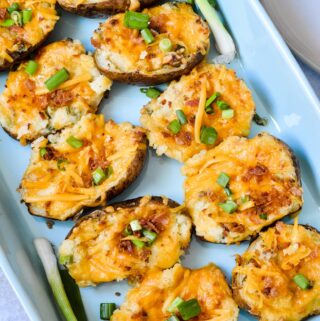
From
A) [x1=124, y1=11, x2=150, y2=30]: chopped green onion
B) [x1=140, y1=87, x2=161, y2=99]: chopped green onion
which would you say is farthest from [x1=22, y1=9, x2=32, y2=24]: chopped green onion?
[x1=140, y1=87, x2=161, y2=99]: chopped green onion

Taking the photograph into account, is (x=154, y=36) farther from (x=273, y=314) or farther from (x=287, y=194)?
(x=273, y=314)

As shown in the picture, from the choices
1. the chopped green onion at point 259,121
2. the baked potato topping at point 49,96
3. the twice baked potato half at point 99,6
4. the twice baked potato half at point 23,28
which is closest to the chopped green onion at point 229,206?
the chopped green onion at point 259,121

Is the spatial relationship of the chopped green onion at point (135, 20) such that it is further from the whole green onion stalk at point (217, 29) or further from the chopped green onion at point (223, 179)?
the chopped green onion at point (223, 179)

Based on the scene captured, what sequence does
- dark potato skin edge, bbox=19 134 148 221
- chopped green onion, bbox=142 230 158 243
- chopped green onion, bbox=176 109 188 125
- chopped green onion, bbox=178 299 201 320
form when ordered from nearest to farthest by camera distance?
chopped green onion, bbox=178 299 201 320
chopped green onion, bbox=142 230 158 243
dark potato skin edge, bbox=19 134 148 221
chopped green onion, bbox=176 109 188 125

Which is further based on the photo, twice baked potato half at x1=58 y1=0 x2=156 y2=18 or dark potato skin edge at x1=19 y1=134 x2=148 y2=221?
twice baked potato half at x1=58 y1=0 x2=156 y2=18

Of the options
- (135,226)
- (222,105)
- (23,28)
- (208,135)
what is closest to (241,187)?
(208,135)

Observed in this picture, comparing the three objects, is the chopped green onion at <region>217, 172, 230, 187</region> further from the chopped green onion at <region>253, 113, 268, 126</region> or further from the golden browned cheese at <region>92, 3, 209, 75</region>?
the golden browned cheese at <region>92, 3, 209, 75</region>

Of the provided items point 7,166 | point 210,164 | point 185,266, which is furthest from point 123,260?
point 7,166
